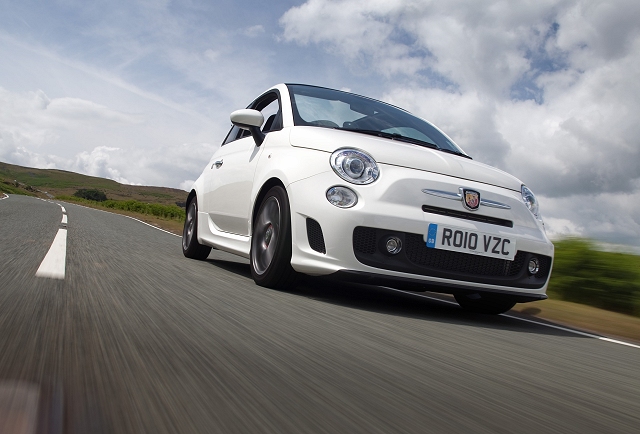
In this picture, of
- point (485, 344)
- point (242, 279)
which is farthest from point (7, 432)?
point (242, 279)

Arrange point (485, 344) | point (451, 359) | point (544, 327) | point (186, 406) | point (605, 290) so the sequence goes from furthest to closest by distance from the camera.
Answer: point (605, 290) < point (544, 327) < point (485, 344) < point (451, 359) < point (186, 406)

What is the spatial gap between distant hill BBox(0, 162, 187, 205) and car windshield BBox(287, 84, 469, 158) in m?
123

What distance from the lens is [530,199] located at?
15.3 feet

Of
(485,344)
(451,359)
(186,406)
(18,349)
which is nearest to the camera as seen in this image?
(186,406)

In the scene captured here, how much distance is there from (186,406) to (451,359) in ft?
4.62

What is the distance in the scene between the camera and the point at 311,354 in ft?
8.07

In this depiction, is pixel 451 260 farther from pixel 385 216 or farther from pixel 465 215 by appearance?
pixel 385 216

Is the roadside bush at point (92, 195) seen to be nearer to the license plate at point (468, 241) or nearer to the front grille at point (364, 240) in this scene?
the front grille at point (364, 240)

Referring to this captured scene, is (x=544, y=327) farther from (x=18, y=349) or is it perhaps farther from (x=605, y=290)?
(x=18, y=349)

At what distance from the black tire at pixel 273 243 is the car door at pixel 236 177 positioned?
347mm

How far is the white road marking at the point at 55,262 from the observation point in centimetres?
408

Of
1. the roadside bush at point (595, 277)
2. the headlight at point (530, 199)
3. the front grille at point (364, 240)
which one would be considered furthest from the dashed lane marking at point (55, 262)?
the roadside bush at point (595, 277)

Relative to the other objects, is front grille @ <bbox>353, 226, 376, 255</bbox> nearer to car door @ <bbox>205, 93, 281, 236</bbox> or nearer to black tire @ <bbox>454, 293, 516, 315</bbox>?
black tire @ <bbox>454, 293, 516, 315</bbox>

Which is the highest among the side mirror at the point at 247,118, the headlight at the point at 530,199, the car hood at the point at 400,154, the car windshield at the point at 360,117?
the car windshield at the point at 360,117
